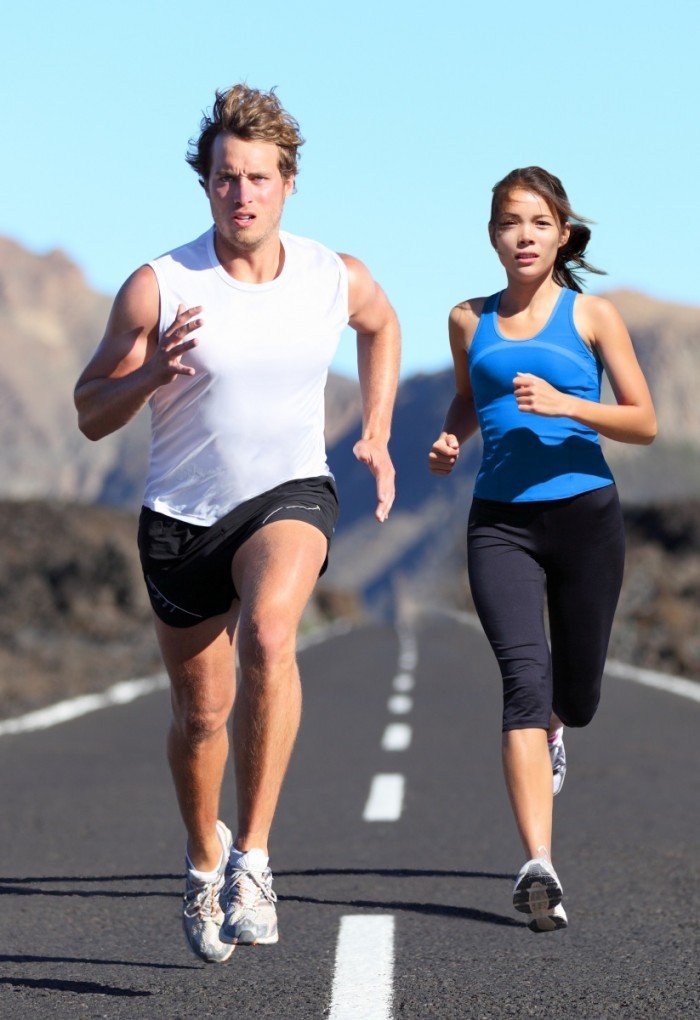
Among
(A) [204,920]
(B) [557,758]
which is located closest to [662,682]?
(B) [557,758]

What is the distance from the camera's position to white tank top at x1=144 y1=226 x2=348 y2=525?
4961 mm

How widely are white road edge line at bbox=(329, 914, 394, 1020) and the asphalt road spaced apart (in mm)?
12

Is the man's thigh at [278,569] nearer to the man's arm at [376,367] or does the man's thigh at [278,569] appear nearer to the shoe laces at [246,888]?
the man's arm at [376,367]

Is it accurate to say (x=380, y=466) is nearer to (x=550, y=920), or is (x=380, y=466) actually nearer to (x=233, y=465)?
(x=233, y=465)

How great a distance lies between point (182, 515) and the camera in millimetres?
5078

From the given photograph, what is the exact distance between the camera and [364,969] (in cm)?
515

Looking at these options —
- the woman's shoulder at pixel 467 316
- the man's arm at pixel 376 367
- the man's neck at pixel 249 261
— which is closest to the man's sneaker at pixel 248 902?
the man's arm at pixel 376 367

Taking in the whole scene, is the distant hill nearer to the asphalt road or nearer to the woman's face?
the asphalt road

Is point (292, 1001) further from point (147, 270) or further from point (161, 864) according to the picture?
point (161, 864)

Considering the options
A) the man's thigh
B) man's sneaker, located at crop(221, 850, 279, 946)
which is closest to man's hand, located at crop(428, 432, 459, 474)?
the man's thigh

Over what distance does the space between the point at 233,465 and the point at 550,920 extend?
5.04 ft

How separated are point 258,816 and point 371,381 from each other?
142 centimetres

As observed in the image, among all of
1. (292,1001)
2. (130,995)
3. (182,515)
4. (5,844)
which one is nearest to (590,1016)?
(292,1001)

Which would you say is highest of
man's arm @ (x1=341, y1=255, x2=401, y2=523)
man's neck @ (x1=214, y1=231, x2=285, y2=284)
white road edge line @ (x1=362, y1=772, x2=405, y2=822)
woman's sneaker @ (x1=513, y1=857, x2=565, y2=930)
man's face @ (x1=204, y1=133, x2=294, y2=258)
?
man's face @ (x1=204, y1=133, x2=294, y2=258)
